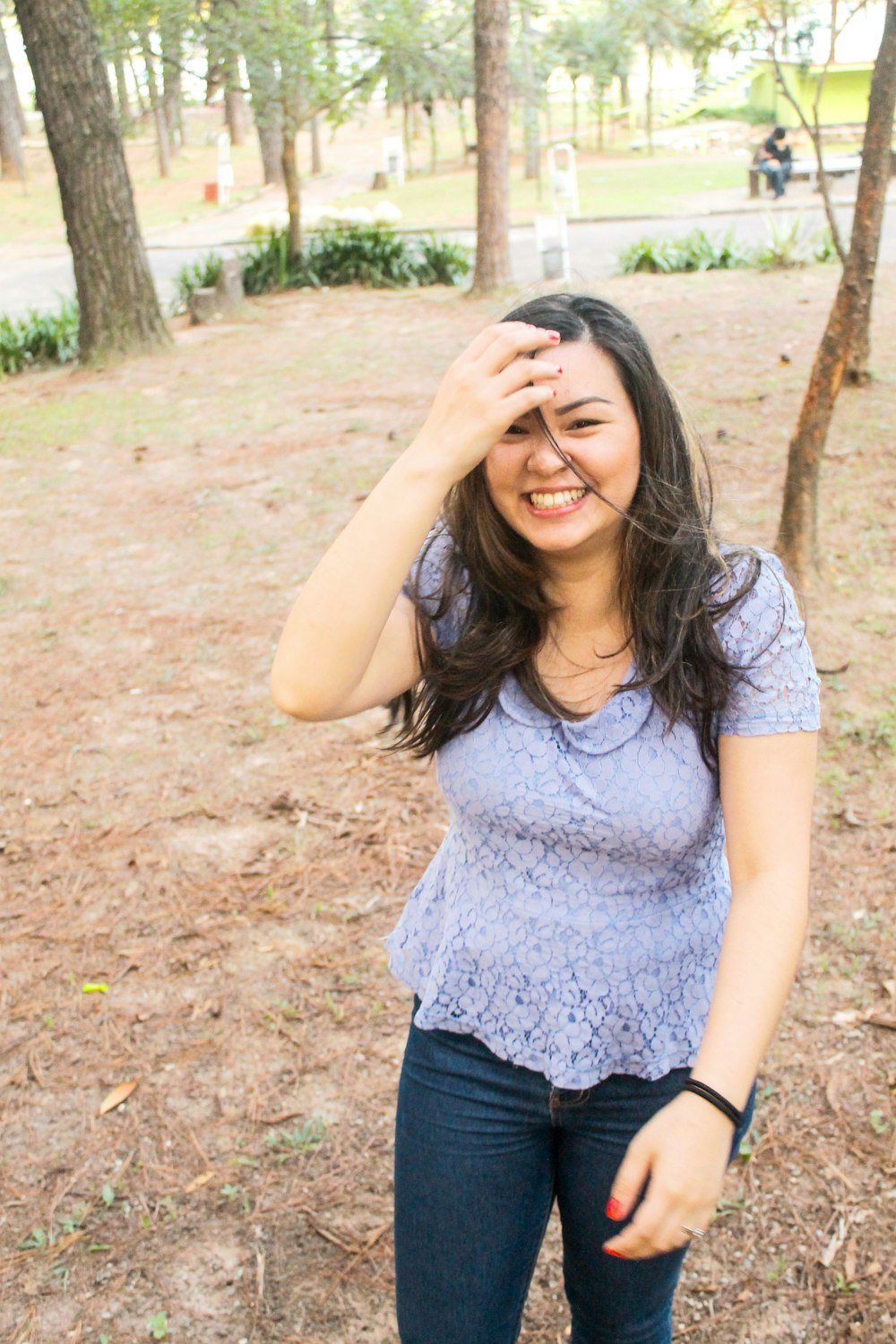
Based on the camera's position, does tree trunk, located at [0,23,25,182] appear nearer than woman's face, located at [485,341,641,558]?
No

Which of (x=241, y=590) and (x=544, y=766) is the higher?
(x=544, y=766)

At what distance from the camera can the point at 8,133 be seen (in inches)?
1465

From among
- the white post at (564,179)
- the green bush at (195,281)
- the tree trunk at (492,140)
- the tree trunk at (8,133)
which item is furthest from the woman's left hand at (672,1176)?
the tree trunk at (8,133)

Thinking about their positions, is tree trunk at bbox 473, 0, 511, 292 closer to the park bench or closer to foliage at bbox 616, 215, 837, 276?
foliage at bbox 616, 215, 837, 276

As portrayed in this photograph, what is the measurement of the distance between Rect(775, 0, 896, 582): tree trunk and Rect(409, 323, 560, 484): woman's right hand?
11.3 feet

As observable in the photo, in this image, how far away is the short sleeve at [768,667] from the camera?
154 centimetres

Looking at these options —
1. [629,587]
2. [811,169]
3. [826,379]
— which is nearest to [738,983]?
[629,587]

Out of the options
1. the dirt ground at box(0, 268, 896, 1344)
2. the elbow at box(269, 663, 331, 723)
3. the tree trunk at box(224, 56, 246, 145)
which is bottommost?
the dirt ground at box(0, 268, 896, 1344)

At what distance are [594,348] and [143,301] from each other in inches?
423

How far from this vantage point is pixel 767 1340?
2.32 metres

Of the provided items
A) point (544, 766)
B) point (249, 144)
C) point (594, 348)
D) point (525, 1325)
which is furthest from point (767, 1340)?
point (249, 144)

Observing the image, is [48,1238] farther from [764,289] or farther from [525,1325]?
[764,289]

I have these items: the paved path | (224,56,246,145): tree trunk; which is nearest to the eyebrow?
the paved path

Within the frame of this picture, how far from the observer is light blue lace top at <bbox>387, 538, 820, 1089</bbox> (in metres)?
1.57
